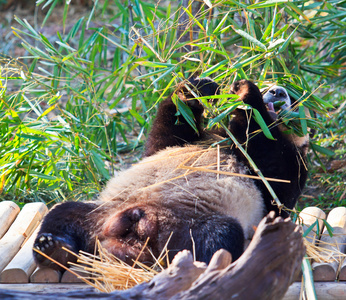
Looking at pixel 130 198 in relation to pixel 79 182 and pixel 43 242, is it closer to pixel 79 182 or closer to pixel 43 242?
pixel 43 242

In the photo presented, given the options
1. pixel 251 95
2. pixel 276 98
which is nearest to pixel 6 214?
pixel 251 95

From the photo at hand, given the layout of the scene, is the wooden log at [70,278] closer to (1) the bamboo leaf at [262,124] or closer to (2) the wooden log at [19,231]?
(2) the wooden log at [19,231]

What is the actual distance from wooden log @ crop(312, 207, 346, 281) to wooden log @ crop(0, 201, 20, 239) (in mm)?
2031

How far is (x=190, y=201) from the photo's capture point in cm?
247

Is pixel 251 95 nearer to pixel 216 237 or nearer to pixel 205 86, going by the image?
pixel 205 86

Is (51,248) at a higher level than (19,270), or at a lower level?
higher

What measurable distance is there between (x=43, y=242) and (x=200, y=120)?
49.9 inches

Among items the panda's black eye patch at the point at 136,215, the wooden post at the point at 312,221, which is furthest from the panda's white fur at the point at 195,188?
the wooden post at the point at 312,221

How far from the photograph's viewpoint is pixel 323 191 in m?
4.34

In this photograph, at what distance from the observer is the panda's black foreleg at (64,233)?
2340 mm

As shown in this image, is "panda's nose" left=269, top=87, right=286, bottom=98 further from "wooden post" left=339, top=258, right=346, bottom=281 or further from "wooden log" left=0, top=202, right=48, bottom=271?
"wooden log" left=0, top=202, right=48, bottom=271

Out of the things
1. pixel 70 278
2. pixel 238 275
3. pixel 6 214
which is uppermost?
pixel 238 275

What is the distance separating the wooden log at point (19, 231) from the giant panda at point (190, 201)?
1.30ft

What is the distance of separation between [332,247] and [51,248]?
62.4 inches
